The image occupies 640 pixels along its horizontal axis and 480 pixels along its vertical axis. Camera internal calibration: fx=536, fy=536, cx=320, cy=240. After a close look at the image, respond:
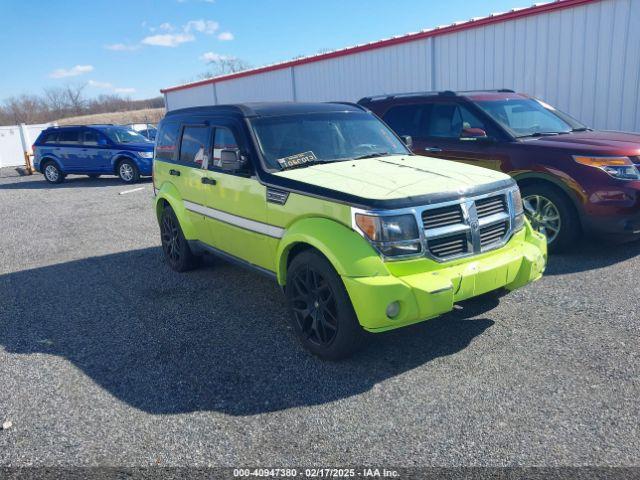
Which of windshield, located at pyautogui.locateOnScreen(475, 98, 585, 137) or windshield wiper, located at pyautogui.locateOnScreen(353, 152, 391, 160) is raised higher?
windshield, located at pyautogui.locateOnScreen(475, 98, 585, 137)

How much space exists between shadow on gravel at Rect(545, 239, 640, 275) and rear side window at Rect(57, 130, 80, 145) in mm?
15132

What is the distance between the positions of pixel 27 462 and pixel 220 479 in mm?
1110

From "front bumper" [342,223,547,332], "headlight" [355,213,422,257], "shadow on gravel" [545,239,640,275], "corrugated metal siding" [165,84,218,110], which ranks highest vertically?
"corrugated metal siding" [165,84,218,110]

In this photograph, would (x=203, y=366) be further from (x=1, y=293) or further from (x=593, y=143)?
(x=593, y=143)

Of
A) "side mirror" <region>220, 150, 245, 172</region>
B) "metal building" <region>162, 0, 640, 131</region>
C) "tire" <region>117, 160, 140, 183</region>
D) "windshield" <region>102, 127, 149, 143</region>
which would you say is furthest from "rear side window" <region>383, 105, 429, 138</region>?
"windshield" <region>102, 127, 149, 143</region>

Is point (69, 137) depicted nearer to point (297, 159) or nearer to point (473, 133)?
point (473, 133)

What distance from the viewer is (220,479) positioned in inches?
108

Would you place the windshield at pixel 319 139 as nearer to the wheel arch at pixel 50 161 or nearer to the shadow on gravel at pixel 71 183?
the shadow on gravel at pixel 71 183

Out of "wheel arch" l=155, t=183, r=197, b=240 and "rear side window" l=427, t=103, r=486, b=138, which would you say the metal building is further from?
"wheel arch" l=155, t=183, r=197, b=240

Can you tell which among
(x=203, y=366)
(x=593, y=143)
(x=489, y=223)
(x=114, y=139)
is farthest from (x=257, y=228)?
(x=114, y=139)

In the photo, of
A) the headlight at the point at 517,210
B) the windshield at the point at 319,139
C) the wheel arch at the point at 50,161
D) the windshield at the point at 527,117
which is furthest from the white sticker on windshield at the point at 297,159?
the wheel arch at the point at 50,161

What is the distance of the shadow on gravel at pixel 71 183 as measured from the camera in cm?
1656

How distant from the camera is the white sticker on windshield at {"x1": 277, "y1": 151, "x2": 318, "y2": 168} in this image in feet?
14.9

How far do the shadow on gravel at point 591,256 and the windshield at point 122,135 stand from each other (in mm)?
13688
